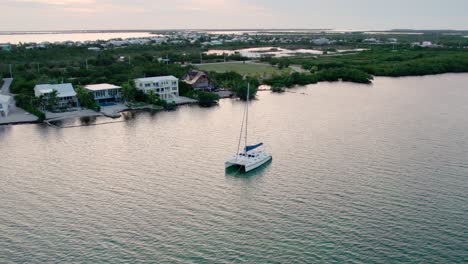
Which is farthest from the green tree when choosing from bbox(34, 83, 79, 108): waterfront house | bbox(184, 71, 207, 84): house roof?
bbox(34, 83, 79, 108): waterfront house

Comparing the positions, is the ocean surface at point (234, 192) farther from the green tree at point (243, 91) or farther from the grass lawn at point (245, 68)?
the grass lawn at point (245, 68)

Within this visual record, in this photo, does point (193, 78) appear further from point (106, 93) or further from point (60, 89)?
point (60, 89)

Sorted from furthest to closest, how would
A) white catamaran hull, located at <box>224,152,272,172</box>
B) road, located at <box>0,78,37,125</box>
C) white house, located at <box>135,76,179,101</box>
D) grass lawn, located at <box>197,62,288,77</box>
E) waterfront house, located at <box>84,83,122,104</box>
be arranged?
grass lawn, located at <box>197,62,288,77</box> → white house, located at <box>135,76,179,101</box> → waterfront house, located at <box>84,83,122,104</box> → road, located at <box>0,78,37,125</box> → white catamaran hull, located at <box>224,152,272,172</box>

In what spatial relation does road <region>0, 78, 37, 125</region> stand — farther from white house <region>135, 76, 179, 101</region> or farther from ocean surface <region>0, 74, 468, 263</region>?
white house <region>135, 76, 179, 101</region>

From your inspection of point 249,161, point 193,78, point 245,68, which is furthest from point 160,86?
point 245,68

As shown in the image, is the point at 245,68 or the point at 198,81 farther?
the point at 245,68

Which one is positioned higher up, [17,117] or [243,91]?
[243,91]

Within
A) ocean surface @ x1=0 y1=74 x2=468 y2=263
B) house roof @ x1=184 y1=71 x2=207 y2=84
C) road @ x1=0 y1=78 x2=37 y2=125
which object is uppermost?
house roof @ x1=184 y1=71 x2=207 y2=84
